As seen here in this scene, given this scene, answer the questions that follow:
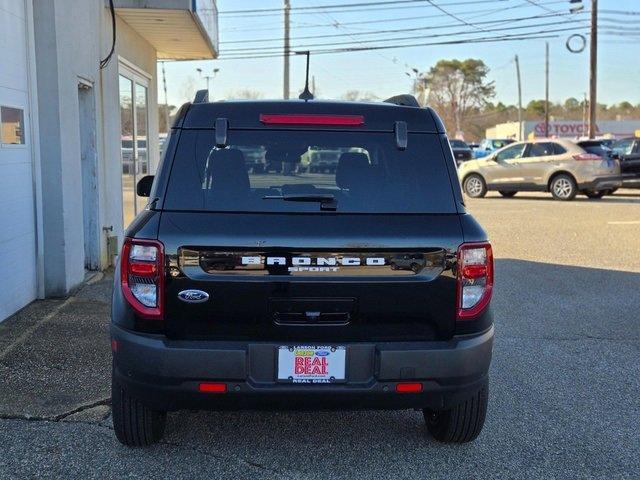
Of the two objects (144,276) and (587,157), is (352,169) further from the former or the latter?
(587,157)

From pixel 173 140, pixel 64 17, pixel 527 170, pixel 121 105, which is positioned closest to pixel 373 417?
pixel 173 140

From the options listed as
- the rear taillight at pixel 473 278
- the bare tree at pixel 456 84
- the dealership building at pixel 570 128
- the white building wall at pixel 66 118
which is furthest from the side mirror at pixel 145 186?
the bare tree at pixel 456 84

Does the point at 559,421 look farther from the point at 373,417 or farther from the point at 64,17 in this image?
the point at 64,17

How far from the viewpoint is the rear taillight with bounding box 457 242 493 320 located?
10.9 feet

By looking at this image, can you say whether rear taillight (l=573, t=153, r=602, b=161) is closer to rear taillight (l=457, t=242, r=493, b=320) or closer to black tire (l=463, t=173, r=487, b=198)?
black tire (l=463, t=173, r=487, b=198)

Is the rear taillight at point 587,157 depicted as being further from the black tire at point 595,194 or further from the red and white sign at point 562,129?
the red and white sign at point 562,129

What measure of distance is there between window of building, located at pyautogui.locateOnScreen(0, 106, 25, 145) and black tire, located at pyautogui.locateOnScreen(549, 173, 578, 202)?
1610cm

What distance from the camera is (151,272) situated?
3.20 meters

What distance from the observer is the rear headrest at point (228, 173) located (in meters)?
3.41

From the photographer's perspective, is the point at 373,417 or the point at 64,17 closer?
the point at 373,417

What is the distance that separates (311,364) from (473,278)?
857mm

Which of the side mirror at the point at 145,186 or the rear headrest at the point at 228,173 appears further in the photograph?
the side mirror at the point at 145,186

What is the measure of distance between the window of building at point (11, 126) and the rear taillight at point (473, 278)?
15.4 ft

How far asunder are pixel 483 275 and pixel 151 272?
60.5 inches
